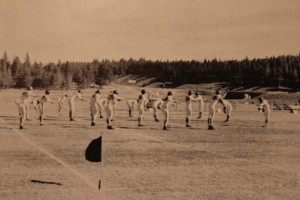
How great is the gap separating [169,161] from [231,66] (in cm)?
13311

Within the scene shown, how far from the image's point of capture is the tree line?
72500 mm

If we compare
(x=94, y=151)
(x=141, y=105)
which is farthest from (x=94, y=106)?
(x=94, y=151)

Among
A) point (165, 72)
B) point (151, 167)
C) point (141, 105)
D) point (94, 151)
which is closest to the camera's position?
point (94, 151)

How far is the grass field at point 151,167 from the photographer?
10.0 meters

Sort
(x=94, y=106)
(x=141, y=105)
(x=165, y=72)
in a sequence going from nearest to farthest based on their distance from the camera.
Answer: (x=94, y=106) → (x=141, y=105) → (x=165, y=72)

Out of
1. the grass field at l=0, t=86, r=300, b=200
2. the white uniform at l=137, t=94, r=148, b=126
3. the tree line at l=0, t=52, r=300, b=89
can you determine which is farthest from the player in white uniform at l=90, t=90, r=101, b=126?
the tree line at l=0, t=52, r=300, b=89

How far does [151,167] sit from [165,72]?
529 ft

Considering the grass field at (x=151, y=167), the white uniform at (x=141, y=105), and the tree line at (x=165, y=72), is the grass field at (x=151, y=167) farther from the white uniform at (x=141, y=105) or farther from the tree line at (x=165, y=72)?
the tree line at (x=165, y=72)

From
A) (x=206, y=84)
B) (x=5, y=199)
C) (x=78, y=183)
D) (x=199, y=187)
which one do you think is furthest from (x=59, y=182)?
(x=206, y=84)

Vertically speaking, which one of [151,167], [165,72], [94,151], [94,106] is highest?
[165,72]

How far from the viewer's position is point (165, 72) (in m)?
174

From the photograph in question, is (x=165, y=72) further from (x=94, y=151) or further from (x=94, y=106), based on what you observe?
(x=94, y=151)

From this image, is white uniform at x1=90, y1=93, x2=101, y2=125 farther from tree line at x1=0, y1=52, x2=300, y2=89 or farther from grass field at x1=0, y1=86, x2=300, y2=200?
tree line at x1=0, y1=52, x2=300, y2=89

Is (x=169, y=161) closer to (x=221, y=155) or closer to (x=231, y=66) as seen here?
(x=221, y=155)
